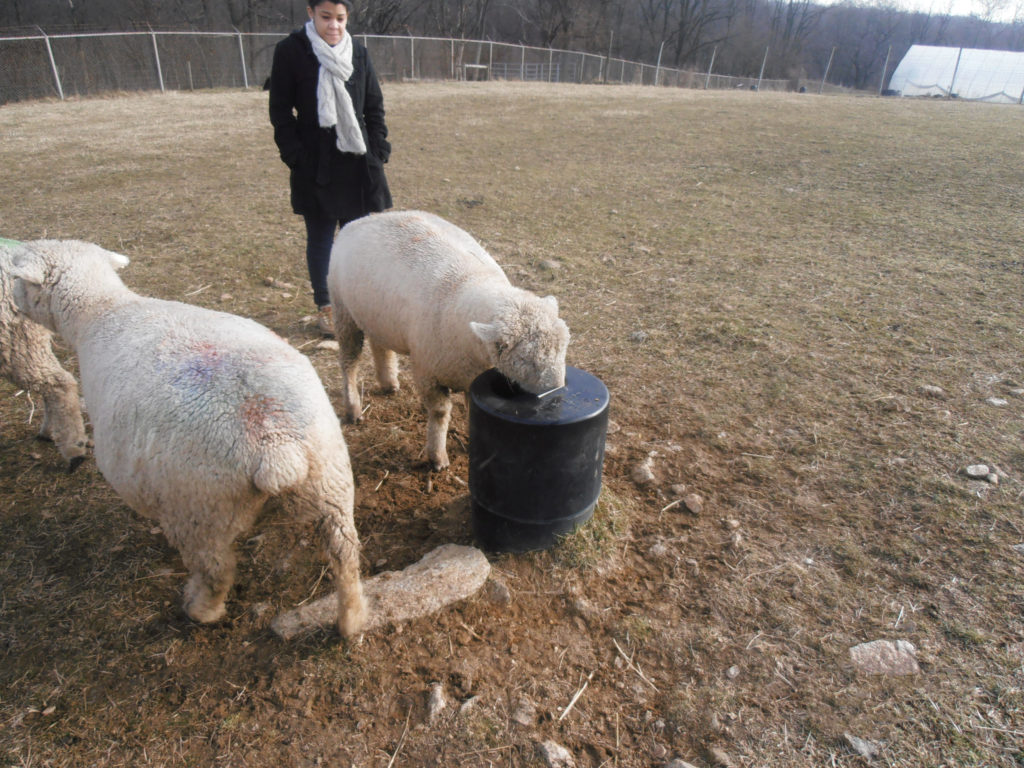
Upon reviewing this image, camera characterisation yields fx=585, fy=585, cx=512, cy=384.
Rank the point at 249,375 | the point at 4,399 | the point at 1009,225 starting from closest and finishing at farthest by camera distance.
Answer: the point at 249,375 → the point at 4,399 → the point at 1009,225

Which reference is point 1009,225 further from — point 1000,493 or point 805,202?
point 1000,493

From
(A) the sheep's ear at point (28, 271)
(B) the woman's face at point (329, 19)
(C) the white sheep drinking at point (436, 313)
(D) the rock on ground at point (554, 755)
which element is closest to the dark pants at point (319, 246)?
(C) the white sheep drinking at point (436, 313)

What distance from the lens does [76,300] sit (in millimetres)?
3059

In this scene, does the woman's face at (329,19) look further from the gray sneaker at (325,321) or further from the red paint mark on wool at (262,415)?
the red paint mark on wool at (262,415)

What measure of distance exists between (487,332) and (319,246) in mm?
2912

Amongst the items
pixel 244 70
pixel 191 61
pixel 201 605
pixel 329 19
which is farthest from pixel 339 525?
pixel 191 61

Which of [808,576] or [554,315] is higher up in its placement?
[554,315]

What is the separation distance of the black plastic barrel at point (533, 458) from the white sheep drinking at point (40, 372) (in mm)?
2722

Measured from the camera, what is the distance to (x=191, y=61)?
72.3 feet

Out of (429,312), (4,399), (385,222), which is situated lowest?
(4,399)

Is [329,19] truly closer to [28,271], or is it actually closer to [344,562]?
[28,271]

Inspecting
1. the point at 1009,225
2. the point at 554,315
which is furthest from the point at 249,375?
the point at 1009,225

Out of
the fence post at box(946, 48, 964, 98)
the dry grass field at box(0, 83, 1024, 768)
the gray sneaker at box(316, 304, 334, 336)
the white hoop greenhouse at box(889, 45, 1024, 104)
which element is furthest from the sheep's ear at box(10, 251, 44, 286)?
the fence post at box(946, 48, 964, 98)

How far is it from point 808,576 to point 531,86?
2851cm
